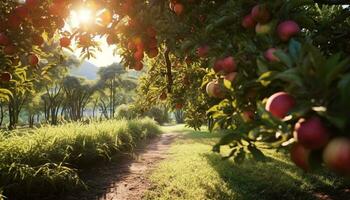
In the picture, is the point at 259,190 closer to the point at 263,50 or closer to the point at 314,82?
the point at 263,50

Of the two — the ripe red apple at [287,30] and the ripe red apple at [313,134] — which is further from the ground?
the ripe red apple at [287,30]

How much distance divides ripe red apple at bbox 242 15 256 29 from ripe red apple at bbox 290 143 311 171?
1334 mm

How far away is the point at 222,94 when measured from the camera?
262cm

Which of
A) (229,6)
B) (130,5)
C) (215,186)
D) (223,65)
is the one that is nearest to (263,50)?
(223,65)

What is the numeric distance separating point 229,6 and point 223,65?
0.65m

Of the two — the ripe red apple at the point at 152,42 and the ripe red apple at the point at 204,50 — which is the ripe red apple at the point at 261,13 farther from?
the ripe red apple at the point at 152,42

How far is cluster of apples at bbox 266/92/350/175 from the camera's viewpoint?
1273 mm

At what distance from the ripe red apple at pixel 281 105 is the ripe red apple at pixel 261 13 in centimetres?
104

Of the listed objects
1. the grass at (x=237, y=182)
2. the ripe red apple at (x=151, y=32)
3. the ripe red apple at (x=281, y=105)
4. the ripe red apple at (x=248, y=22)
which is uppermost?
the ripe red apple at (x=151, y=32)

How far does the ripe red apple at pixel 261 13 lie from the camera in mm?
2459

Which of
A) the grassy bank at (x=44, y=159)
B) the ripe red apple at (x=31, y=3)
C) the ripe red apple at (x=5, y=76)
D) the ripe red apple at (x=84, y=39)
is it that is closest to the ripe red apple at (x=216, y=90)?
the ripe red apple at (x=84, y=39)

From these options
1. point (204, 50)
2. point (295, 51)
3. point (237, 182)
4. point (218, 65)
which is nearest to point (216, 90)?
point (218, 65)

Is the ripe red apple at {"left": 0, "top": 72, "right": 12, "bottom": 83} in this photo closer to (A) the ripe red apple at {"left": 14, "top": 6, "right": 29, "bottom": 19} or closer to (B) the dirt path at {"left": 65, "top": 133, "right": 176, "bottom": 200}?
(A) the ripe red apple at {"left": 14, "top": 6, "right": 29, "bottom": 19}

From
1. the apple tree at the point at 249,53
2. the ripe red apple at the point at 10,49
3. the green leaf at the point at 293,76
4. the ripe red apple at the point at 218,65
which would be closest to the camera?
the apple tree at the point at 249,53
